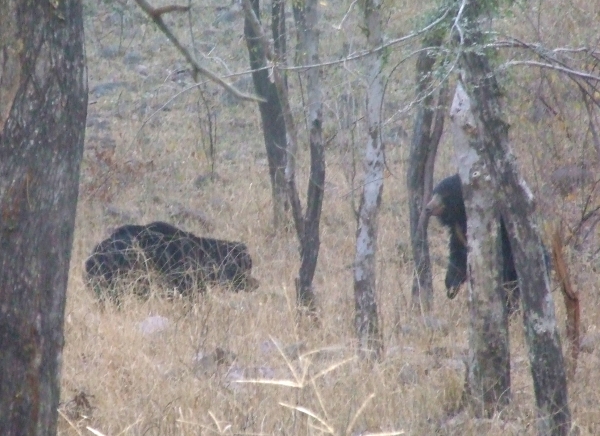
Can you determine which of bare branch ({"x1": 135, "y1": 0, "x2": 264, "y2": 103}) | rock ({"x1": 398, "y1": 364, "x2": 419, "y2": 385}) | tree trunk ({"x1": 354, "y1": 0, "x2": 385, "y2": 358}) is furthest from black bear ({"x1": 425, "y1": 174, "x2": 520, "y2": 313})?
bare branch ({"x1": 135, "y1": 0, "x2": 264, "y2": 103})

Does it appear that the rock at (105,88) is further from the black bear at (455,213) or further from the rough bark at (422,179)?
the black bear at (455,213)

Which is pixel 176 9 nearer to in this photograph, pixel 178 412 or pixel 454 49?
pixel 454 49

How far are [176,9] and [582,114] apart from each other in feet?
23.8

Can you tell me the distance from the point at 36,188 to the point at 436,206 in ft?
13.8

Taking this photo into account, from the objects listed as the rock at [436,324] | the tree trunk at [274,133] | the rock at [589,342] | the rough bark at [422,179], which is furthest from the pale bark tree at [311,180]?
the tree trunk at [274,133]

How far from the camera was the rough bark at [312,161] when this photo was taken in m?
7.24

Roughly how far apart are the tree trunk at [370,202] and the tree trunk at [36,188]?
3048 mm

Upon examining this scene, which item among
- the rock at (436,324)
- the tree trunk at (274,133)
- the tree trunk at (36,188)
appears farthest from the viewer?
the tree trunk at (274,133)

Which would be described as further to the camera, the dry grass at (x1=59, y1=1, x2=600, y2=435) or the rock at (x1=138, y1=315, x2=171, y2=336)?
the rock at (x1=138, y1=315, x2=171, y2=336)

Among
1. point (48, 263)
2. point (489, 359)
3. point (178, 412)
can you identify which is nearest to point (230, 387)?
point (178, 412)

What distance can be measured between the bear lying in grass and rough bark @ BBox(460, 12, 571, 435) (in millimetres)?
3520

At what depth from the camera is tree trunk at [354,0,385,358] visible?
6258mm

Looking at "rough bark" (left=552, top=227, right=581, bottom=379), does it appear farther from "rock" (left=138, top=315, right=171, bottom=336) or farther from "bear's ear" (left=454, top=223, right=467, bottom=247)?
"rock" (left=138, top=315, right=171, bottom=336)

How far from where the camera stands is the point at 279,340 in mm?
6203
